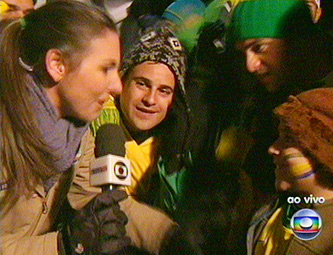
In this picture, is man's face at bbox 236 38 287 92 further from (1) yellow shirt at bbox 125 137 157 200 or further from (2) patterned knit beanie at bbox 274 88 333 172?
(1) yellow shirt at bbox 125 137 157 200

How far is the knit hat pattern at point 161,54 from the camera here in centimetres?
80

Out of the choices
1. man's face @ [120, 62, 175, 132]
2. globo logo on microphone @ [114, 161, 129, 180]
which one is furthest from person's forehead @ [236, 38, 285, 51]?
globo logo on microphone @ [114, 161, 129, 180]

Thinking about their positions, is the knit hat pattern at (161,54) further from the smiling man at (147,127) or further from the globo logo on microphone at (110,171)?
the globo logo on microphone at (110,171)

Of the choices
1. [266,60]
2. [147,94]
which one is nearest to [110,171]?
[147,94]

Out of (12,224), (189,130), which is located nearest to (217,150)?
(189,130)

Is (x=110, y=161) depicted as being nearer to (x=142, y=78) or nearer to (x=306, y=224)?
(x=142, y=78)

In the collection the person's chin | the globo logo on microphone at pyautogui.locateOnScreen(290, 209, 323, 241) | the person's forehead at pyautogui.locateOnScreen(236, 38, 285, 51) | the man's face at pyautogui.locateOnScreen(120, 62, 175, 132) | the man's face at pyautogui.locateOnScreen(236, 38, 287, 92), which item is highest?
the person's forehead at pyautogui.locateOnScreen(236, 38, 285, 51)

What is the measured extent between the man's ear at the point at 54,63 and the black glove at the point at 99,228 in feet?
0.51

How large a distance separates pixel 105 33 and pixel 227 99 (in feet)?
0.55

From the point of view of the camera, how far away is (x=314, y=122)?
70cm

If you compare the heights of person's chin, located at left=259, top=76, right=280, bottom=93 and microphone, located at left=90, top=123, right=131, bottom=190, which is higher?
person's chin, located at left=259, top=76, right=280, bottom=93

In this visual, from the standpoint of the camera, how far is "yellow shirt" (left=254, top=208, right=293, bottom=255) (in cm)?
73

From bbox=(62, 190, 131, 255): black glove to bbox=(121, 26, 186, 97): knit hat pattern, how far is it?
0.16 metres

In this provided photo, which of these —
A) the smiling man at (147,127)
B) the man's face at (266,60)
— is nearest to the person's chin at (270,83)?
the man's face at (266,60)
